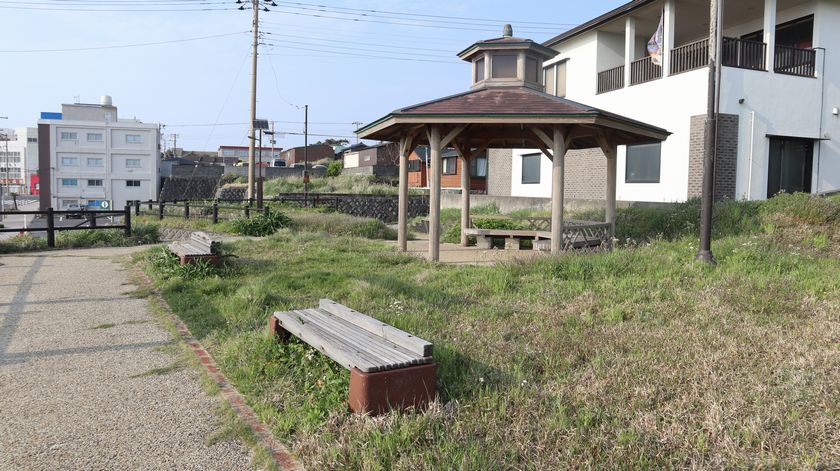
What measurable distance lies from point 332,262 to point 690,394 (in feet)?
25.5

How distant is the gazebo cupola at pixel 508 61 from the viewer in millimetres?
12664

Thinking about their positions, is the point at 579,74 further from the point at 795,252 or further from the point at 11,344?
the point at 11,344

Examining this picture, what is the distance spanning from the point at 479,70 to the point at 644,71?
886cm

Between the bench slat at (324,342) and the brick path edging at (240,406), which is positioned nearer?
the brick path edging at (240,406)

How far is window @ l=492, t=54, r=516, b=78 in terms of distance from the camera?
12.9m

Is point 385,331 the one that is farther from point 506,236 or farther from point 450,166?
point 450,166

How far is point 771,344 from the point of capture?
17.2ft

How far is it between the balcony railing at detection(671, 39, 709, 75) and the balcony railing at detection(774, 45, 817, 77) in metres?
2.11

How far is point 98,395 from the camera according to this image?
4.65m

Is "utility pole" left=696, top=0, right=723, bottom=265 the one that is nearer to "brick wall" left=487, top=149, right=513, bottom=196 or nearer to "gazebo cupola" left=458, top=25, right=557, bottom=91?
"gazebo cupola" left=458, top=25, right=557, bottom=91

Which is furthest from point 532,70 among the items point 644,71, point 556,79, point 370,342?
point 556,79

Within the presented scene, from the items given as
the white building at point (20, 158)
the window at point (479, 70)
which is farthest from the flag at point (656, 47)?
the white building at point (20, 158)

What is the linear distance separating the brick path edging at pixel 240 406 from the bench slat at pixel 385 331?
98 cm

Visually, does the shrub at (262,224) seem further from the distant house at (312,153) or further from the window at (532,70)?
the distant house at (312,153)
